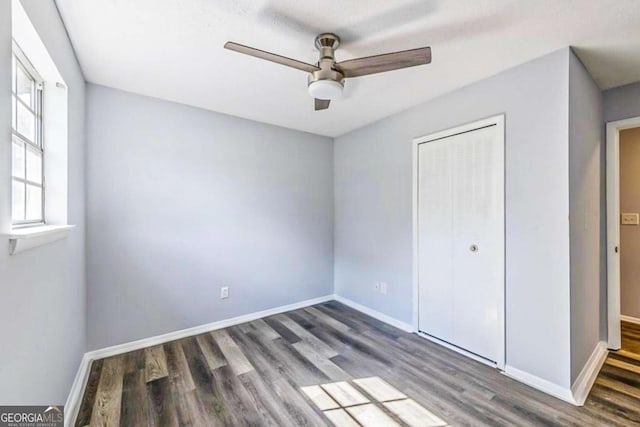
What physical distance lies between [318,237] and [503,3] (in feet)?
9.54

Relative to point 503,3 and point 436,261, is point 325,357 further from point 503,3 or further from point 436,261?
point 503,3

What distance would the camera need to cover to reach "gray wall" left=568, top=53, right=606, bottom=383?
1.89m

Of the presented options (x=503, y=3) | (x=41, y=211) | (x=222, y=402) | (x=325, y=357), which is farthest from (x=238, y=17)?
(x=325, y=357)

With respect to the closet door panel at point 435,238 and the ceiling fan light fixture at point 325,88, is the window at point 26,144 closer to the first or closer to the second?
the ceiling fan light fixture at point 325,88

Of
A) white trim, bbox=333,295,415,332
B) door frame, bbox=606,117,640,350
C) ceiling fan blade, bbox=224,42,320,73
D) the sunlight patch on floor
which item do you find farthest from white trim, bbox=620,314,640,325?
ceiling fan blade, bbox=224,42,320,73

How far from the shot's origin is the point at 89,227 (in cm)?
234

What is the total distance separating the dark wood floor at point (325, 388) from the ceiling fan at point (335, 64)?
6.55ft

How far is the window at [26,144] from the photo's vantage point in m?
1.36

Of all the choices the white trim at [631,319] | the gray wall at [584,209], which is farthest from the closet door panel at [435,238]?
the white trim at [631,319]

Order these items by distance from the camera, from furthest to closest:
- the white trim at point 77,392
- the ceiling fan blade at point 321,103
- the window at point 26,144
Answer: the ceiling fan blade at point 321,103 → the white trim at point 77,392 → the window at point 26,144

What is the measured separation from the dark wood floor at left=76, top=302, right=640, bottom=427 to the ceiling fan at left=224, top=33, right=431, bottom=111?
2.00m

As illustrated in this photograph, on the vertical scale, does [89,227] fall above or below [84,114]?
below

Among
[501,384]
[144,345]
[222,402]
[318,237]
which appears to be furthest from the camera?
[318,237]

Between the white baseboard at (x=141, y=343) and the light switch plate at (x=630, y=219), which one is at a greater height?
the light switch plate at (x=630, y=219)
